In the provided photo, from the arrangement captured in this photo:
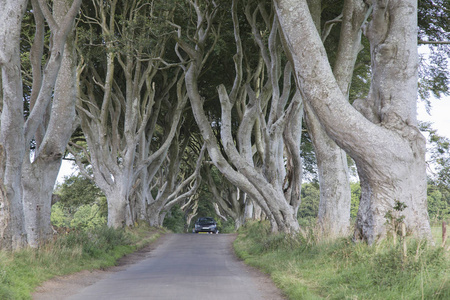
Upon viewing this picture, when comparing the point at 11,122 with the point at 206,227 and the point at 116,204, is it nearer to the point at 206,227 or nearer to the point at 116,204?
the point at 116,204

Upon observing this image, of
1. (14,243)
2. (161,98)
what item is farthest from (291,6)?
(161,98)

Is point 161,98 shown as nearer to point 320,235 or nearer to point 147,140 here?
point 147,140

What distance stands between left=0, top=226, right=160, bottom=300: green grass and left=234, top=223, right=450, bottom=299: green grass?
434cm

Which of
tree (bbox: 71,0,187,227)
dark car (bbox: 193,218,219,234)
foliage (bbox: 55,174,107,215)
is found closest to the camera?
tree (bbox: 71,0,187,227)

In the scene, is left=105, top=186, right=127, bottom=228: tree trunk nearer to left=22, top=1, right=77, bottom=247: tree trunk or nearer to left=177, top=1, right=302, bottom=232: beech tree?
left=177, top=1, right=302, bottom=232: beech tree

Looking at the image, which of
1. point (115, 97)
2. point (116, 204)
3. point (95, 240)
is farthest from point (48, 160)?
point (115, 97)

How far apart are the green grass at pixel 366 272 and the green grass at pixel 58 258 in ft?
14.2

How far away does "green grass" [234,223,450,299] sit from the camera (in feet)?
19.9

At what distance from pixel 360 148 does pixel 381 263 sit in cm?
210

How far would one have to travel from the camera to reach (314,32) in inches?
348

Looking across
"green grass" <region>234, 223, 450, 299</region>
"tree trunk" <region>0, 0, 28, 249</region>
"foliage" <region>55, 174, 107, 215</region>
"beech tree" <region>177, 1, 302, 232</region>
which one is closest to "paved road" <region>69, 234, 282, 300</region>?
"green grass" <region>234, 223, 450, 299</region>

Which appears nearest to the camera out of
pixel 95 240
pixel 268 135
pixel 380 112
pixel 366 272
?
pixel 366 272

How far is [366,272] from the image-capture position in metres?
7.16

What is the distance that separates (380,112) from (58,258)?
7635 mm
